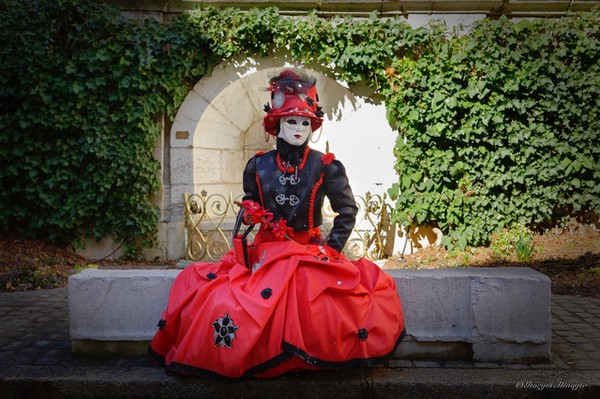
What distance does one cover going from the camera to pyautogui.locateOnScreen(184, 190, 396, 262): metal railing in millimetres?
7367

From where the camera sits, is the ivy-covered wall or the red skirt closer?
the red skirt

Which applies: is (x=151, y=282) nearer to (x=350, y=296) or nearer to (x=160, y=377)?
(x=160, y=377)

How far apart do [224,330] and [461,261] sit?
180 inches

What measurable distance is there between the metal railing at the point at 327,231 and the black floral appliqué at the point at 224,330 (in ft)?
15.0

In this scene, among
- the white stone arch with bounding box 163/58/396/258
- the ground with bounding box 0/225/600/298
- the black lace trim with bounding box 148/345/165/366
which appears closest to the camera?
the black lace trim with bounding box 148/345/165/366

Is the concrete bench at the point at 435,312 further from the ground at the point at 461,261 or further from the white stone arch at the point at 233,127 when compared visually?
the white stone arch at the point at 233,127

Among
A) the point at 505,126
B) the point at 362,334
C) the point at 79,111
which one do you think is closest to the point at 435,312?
the point at 362,334

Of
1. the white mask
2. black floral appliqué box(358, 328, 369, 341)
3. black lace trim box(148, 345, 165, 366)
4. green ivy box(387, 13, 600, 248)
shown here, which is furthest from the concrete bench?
green ivy box(387, 13, 600, 248)

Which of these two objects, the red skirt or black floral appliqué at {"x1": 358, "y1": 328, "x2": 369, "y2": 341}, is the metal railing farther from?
black floral appliqué at {"x1": 358, "y1": 328, "x2": 369, "y2": 341}

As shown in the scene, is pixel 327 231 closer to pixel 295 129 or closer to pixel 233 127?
pixel 233 127

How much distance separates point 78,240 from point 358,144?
4.09 m

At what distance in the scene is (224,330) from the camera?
270 cm

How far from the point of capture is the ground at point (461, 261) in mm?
5742

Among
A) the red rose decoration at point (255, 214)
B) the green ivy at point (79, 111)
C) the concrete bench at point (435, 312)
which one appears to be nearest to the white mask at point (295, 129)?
the red rose decoration at point (255, 214)
